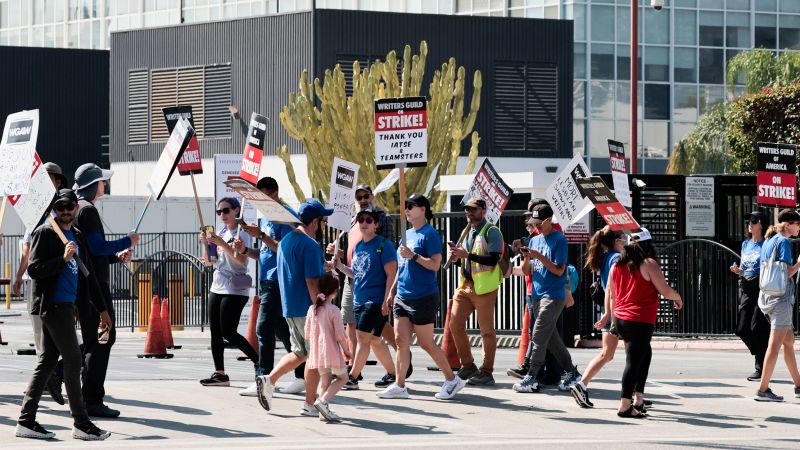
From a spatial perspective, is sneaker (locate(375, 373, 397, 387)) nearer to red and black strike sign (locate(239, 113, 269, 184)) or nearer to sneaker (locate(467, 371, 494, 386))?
sneaker (locate(467, 371, 494, 386))

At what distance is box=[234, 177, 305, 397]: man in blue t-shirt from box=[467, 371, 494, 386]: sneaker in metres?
1.77

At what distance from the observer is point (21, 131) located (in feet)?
40.5

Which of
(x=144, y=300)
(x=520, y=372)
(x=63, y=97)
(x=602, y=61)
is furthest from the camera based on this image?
(x=63, y=97)

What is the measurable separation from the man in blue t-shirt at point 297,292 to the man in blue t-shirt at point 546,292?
2370mm

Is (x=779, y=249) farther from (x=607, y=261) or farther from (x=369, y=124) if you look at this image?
(x=369, y=124)

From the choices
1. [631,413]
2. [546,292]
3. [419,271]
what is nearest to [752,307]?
[546,292]

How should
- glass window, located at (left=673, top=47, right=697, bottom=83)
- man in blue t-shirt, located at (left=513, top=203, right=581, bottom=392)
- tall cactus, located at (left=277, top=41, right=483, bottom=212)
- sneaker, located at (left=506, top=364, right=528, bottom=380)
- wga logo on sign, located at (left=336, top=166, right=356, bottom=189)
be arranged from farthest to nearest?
1. glass window, located at (left=673, top=47, right=697, bottom=83)
2. tall cactus, located at (left=277, top=41, right=483, bottom=212)
3. wga logo on sign, located at (left=336, top=166, right=356, bottom=189)
4. sneaker, located at (left=506, top=364, right=528, bottom=380)
5. man in blue t-shirt, located at (left=513, top=203, right=581, bottom=392)

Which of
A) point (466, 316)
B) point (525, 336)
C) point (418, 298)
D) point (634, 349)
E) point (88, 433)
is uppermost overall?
point (418, 298)

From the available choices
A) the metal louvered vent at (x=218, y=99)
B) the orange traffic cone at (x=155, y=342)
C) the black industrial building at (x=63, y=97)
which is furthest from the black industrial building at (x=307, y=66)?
the orange traffic cone at (x=155, y=342)

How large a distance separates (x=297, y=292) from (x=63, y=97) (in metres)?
46.1

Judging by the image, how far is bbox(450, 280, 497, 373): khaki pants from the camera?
14.8 metres

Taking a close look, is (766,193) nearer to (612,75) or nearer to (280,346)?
(280,346)

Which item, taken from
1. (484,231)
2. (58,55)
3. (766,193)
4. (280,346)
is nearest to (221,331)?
(484,231)

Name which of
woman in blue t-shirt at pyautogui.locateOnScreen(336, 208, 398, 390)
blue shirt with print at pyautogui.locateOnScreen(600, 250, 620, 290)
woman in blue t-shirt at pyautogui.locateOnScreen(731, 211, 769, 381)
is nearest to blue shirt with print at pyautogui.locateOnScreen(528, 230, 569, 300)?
blue shirt with print at pyautogui.locateOnScreen(600, 250, 620, 290)
